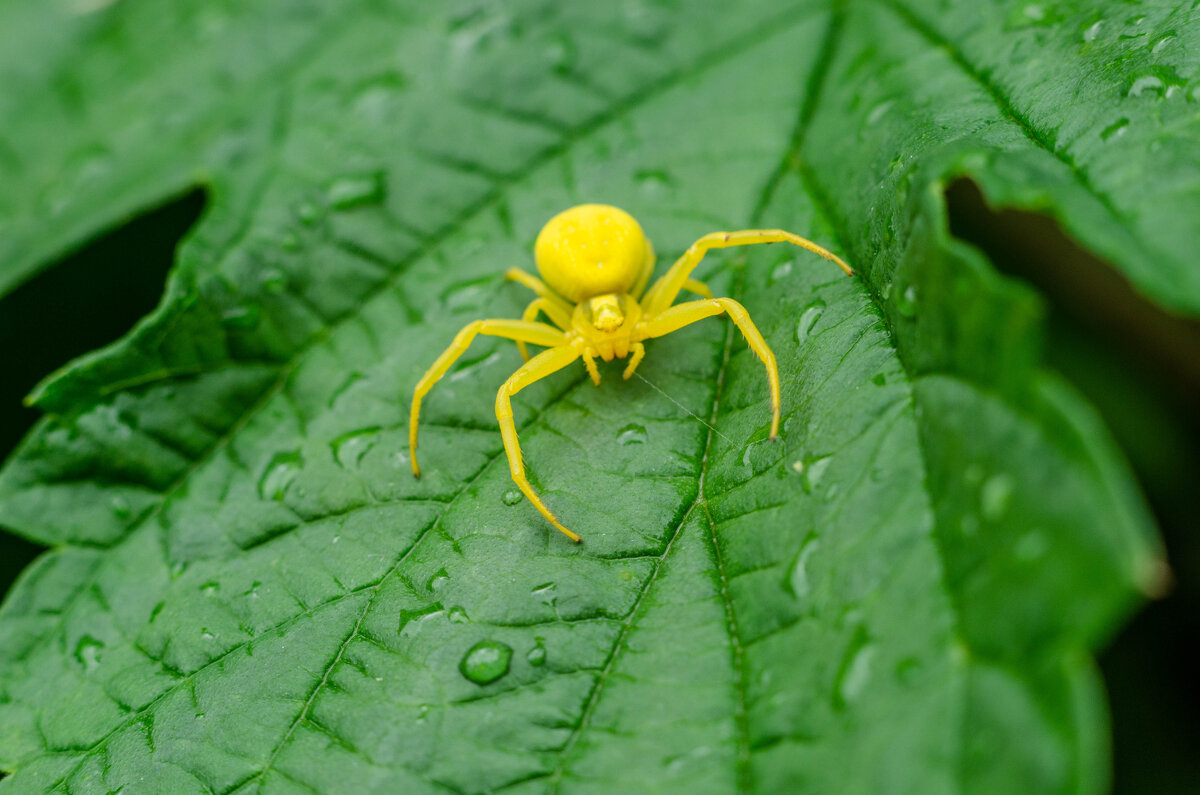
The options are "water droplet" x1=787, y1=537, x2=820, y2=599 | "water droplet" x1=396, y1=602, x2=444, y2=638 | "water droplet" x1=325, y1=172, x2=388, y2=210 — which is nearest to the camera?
"water droplet" x1=787, y1=537, x2=820, y2=599

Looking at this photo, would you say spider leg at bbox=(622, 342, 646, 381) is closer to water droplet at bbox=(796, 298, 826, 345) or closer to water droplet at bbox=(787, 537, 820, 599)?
water droplet at bbox=(796, 298, 826, 345)

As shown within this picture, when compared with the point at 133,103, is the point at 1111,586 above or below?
below

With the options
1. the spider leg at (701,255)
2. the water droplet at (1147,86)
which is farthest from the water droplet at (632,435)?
the water droplet at (1147,86)

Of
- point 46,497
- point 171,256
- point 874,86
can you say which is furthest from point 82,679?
point 874,86

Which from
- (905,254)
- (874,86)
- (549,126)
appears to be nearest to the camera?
(905,254)

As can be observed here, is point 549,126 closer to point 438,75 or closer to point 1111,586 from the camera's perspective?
point 438,75

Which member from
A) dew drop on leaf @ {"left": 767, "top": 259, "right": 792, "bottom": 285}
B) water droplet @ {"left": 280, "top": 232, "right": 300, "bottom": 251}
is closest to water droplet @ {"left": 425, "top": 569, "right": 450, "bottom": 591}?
dew drop on leaf @ {"left": 767, "top": 259, "right": 792, "bottom": 285}
